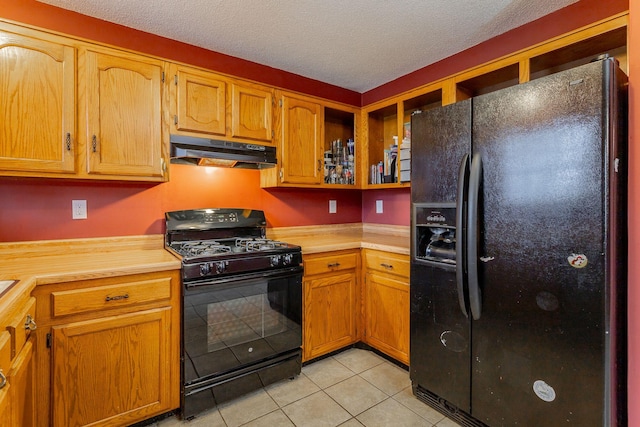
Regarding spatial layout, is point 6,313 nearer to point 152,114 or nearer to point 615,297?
point 152,114

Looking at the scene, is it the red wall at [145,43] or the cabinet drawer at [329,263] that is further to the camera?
the cabinet drawer at [329,263]

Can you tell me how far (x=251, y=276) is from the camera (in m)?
2.01

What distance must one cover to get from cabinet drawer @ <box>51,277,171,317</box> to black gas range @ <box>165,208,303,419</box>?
0.13 meters

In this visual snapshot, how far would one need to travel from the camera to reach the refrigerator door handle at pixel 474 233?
5.16ft

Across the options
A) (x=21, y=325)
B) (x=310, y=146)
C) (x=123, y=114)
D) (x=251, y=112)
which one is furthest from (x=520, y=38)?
(x=21, y=325)

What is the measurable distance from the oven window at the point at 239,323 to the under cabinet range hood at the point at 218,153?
860mm

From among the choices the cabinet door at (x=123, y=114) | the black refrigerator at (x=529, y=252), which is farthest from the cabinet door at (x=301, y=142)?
the black refrigerator at (x=529, y=252)

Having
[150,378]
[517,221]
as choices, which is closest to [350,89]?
[517,221]

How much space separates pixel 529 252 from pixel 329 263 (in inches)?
51.5

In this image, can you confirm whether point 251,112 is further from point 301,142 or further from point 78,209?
point 78,209

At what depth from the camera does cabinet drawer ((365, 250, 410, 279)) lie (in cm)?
224

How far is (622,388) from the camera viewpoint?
1.36 meters

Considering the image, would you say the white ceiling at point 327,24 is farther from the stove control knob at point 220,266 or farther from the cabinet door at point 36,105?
the stove control knob at point 220,266

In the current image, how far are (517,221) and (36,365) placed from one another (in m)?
2.25
